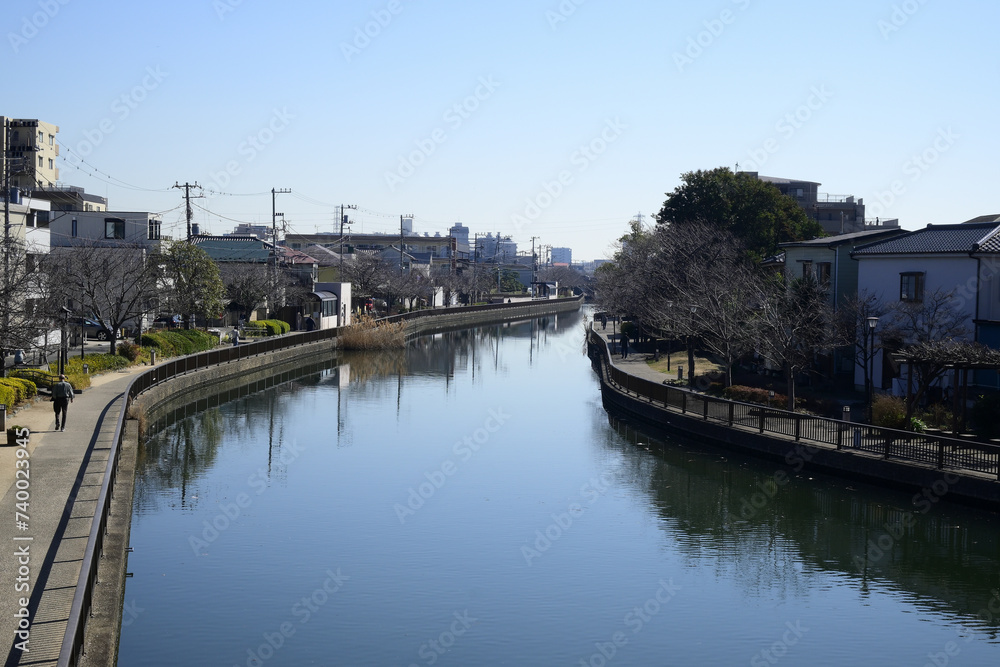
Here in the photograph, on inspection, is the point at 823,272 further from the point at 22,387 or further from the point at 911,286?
the point at 22,387

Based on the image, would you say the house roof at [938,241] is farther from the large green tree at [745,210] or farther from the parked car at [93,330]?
the parked car at [93,330]

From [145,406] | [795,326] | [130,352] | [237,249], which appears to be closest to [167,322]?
[130,352]

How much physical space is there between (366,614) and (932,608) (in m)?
8.56

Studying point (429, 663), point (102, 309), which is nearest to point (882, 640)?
point (429, 663)

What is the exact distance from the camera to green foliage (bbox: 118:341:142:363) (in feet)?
114

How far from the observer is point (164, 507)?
19.1 meters

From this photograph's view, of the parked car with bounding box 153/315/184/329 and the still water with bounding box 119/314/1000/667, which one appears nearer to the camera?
the still water with bounding box 119/314/1000/667

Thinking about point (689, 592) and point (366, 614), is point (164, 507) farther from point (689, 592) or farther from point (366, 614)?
point (689, 592)

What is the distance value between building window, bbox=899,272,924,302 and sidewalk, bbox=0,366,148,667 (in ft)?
74.4

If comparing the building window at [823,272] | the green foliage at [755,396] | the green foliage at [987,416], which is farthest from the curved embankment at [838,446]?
the building window at [823,272]

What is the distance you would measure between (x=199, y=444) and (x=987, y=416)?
19901 mm

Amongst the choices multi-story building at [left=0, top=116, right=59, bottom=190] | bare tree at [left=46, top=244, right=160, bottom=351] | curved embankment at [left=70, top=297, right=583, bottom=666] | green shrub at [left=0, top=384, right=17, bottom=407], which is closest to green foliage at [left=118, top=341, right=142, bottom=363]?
bare tree at [left=46, top=244, right=160, bottom=351]

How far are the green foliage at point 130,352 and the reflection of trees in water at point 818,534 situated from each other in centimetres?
1983

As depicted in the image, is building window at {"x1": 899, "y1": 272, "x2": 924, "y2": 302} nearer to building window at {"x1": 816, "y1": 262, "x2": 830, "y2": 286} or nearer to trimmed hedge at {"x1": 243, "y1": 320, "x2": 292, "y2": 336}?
building window at {"x1": 816, "y1": 262, "x2": 830, "y2": 286}
